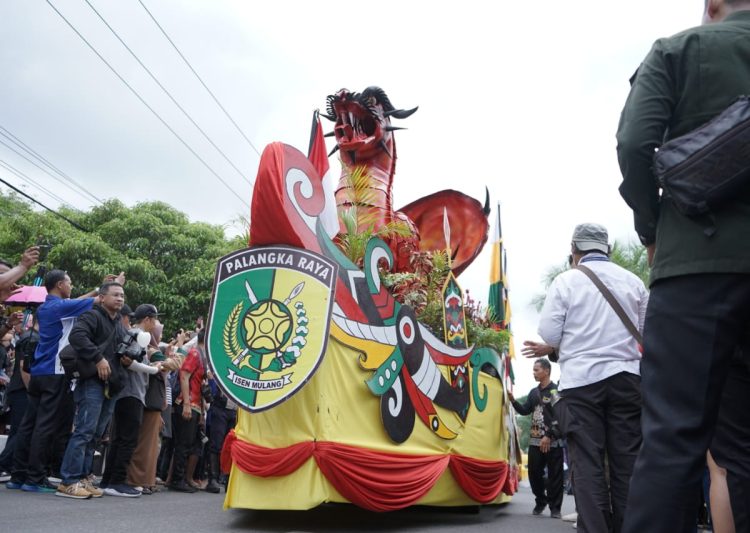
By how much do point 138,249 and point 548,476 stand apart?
861 inches

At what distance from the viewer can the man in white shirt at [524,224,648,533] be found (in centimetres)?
388

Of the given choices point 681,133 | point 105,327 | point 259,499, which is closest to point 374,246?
point 259,499

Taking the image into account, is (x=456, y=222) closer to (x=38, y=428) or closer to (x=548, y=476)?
(x=548, y=476)

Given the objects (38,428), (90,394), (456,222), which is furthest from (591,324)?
(456,222)

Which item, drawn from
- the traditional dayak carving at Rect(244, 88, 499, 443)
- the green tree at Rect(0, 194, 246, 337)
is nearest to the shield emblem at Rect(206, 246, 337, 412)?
the traditional dayak carving at Rect(244, 88, 499, 443)

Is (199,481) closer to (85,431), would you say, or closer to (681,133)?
(85,431)

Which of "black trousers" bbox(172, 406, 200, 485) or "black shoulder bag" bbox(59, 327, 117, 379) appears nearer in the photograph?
"black shoulder bag" bbox(59, 327, 117, 379)

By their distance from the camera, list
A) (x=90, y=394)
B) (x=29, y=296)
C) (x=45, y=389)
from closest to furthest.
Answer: (x=90, y=394), (x=45, y=389), (x=29, y=296)

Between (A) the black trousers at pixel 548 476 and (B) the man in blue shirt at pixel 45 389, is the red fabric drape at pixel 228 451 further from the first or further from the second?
(A) the black trousers at pixel 548 476

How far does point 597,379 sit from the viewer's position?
156 inches

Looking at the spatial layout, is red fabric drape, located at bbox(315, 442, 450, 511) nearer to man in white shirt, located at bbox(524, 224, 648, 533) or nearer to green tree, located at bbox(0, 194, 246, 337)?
man in white shirt, located at bbox(524, 224, 648, 533)

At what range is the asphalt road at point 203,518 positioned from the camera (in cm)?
474

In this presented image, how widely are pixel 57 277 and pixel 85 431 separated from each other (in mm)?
1528

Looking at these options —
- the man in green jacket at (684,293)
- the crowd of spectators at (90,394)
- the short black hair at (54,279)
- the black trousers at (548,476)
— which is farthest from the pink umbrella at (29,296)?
the man in green jacket at (684,293)
